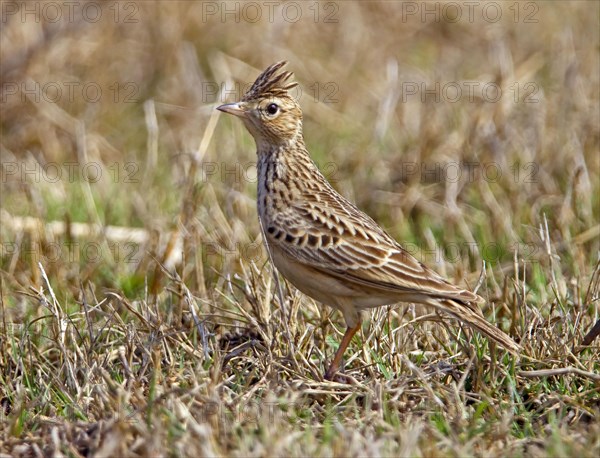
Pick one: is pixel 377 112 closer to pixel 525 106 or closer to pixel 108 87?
pixel 525 106

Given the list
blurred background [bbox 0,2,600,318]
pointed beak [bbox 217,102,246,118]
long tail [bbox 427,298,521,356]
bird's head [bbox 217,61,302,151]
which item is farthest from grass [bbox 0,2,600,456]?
pointed beak [bbox 217,102,246,118]

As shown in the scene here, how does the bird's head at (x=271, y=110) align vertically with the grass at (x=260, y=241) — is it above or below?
above

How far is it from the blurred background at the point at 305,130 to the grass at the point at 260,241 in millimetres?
26

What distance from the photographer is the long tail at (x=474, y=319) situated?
4.95 meters

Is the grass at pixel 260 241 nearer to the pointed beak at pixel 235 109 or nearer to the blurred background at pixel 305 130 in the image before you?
the blurred background at pixel 305 130

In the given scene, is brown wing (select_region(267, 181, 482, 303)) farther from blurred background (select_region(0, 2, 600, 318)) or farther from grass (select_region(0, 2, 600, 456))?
blurred background (select_region(0, 2, 600, 318))

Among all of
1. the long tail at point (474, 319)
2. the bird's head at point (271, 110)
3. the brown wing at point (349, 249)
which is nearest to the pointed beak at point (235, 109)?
the bird's head at point (271, 110)

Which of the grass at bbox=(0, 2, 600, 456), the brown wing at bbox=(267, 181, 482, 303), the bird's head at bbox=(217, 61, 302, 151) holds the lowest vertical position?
the grass at bbox=(0, 2, 600, 456)

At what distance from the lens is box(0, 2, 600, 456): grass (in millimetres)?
4621

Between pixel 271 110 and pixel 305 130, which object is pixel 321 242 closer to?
pixel 271 110

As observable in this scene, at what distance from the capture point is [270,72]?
5.93m

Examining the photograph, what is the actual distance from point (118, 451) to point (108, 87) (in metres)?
6.66

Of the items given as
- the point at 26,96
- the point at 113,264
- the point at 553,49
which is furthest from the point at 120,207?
the point at 553,49

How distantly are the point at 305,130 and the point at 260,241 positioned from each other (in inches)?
116
